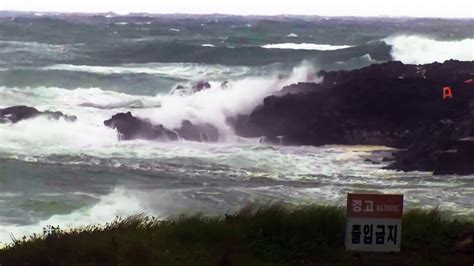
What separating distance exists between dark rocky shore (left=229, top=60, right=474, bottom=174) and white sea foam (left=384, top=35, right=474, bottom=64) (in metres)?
14.5

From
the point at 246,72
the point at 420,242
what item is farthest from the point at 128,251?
the point at 246,72

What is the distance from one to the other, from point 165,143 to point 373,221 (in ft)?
46.9

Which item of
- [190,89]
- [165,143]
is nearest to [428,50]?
[190,89]

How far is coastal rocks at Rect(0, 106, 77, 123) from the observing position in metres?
22.4

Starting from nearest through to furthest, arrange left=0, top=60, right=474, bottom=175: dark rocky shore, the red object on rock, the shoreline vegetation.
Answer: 1. the shoreline vegetation
2. left=0, top=60, right=474, bottom=175: dark rocky shore
3. the red object on rock

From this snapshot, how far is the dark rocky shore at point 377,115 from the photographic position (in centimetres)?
1859

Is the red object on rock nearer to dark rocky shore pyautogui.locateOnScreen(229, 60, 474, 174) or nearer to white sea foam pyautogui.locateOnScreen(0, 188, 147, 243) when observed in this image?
dark rocky shore pyautogui.locateOnScreen(229, 60, 474, 174)

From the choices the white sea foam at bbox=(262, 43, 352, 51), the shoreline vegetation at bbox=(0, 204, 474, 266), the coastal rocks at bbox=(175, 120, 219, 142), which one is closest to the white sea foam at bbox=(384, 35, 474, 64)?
the white sea foam at bbox=(262, 43, 352, 51)

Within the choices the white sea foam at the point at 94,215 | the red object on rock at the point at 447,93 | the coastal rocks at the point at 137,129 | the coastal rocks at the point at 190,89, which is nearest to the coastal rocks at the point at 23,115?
the coastal rocks at the point at 137,129

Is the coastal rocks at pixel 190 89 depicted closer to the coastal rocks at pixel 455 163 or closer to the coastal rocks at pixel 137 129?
the coastal rocks at pixel 137 129

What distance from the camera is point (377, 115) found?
2195cm

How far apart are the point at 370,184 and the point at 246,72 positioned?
2177 centimetres

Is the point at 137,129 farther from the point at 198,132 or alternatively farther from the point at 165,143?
the point at 198,132

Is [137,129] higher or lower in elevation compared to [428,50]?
lower
